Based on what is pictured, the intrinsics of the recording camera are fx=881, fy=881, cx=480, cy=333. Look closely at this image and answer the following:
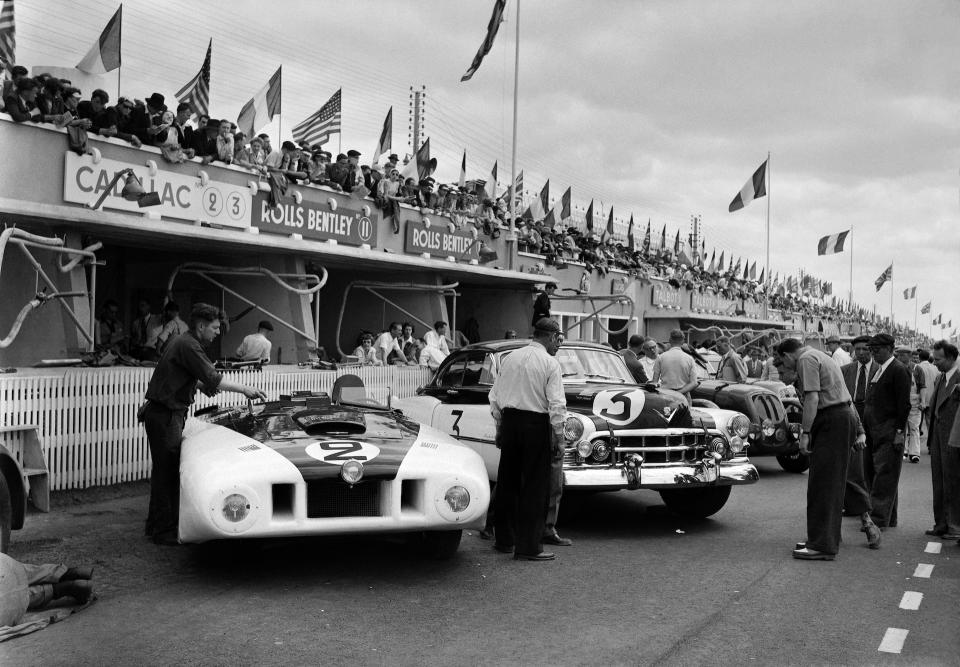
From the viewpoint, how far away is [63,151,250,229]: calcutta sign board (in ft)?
37.9

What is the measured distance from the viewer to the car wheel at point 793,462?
12.1 metres

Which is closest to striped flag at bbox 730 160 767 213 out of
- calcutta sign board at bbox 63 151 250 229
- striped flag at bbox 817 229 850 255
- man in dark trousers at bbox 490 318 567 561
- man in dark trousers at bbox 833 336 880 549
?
striped flag at bbox 817 229 850 255

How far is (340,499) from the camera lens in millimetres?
5512

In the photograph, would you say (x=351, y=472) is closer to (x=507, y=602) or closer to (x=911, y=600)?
(x=507, y=602)

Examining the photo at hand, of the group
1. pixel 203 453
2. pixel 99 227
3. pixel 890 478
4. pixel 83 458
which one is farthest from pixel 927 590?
pixel 99 227

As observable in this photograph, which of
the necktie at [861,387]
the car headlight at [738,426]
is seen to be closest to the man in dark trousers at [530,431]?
the car headlight at [738,426]

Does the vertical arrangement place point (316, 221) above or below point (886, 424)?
above

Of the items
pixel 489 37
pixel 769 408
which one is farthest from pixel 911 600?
pixel 489 37

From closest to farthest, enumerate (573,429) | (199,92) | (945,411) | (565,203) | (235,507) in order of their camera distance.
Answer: (235,507)
(573,429)
(945,411)
(199,92)
(565,203)

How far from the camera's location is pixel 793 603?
538cm

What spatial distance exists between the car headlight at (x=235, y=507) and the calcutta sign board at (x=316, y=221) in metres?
9.89

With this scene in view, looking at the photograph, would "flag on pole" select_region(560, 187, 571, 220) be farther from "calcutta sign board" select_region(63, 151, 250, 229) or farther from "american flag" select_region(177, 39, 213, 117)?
"calcutta sign board" select_region(63, 151, 250, 229)

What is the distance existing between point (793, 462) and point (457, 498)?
797 centimetres

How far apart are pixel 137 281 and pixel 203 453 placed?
10.4m
